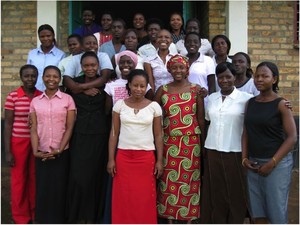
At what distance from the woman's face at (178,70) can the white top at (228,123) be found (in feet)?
1.41

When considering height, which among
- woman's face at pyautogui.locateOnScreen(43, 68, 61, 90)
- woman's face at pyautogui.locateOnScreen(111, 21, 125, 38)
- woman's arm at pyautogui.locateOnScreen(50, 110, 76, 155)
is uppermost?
woman's face at pyautogui.locateOnScreen(111, 21, 125, 38)

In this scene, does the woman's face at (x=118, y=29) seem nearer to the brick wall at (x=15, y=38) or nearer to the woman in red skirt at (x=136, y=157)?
the woman in red skirt at (x=136, y=157)

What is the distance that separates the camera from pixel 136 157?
3.83m

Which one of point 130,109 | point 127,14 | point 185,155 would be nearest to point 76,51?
point 130,109

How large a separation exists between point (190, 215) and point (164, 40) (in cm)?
174

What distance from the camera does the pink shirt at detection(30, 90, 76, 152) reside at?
4.05 meters

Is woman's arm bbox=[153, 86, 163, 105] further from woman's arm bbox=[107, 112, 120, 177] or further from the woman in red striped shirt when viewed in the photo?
the woman in red striped shirt

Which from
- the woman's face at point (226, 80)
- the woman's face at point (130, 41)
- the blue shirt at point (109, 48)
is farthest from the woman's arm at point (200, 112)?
the blue shirt at point (109, 48)

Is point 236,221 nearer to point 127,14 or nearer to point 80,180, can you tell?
point 80,180

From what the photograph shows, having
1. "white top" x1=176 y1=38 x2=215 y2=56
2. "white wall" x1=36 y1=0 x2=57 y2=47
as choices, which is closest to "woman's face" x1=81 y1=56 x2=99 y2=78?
"white top" x1=176 y1=38 x2=215 y2=56

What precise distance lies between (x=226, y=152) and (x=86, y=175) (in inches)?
51.7

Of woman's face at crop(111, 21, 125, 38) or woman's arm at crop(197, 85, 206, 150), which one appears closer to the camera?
woman's arm at crop(197, 85, 206, 150)

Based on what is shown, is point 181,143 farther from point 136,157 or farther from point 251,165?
point 251,165

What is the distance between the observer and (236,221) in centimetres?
390
